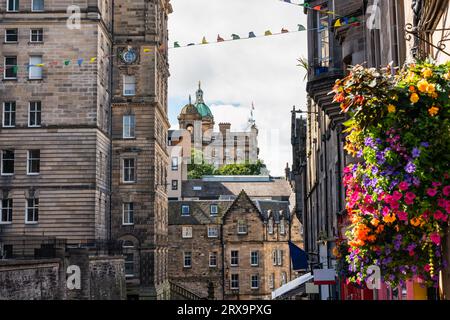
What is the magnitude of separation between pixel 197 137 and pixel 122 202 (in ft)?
334

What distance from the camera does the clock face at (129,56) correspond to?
46.3 meters

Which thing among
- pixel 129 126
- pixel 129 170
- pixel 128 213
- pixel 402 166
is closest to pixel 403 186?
pixel 402 166

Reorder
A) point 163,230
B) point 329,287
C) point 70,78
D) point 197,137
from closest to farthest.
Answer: point 329,287, point 70,78, point 163,230, point 197,137

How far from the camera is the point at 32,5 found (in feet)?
138

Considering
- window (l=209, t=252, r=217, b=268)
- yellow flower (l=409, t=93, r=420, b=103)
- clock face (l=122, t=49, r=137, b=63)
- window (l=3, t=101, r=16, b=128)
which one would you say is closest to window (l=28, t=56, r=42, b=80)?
window (l=3, t=101, r=16, b=128)

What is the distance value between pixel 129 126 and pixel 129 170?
115 inches

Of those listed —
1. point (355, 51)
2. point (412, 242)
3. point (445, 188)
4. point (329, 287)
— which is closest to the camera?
point (445, 188)

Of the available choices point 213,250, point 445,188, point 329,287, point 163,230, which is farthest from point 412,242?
point 213,250

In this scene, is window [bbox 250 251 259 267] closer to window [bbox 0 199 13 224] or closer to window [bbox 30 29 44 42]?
window [bbox 0 199 13 224]

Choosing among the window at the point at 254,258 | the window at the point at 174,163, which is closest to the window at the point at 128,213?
the window at the point at 254,258

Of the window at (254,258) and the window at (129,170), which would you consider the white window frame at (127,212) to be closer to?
the window at (129,170)

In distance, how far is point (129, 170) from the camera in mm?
46688

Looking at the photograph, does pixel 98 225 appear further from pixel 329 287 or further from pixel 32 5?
pixel 329 287

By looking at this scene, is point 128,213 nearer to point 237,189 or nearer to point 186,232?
point 186,232
